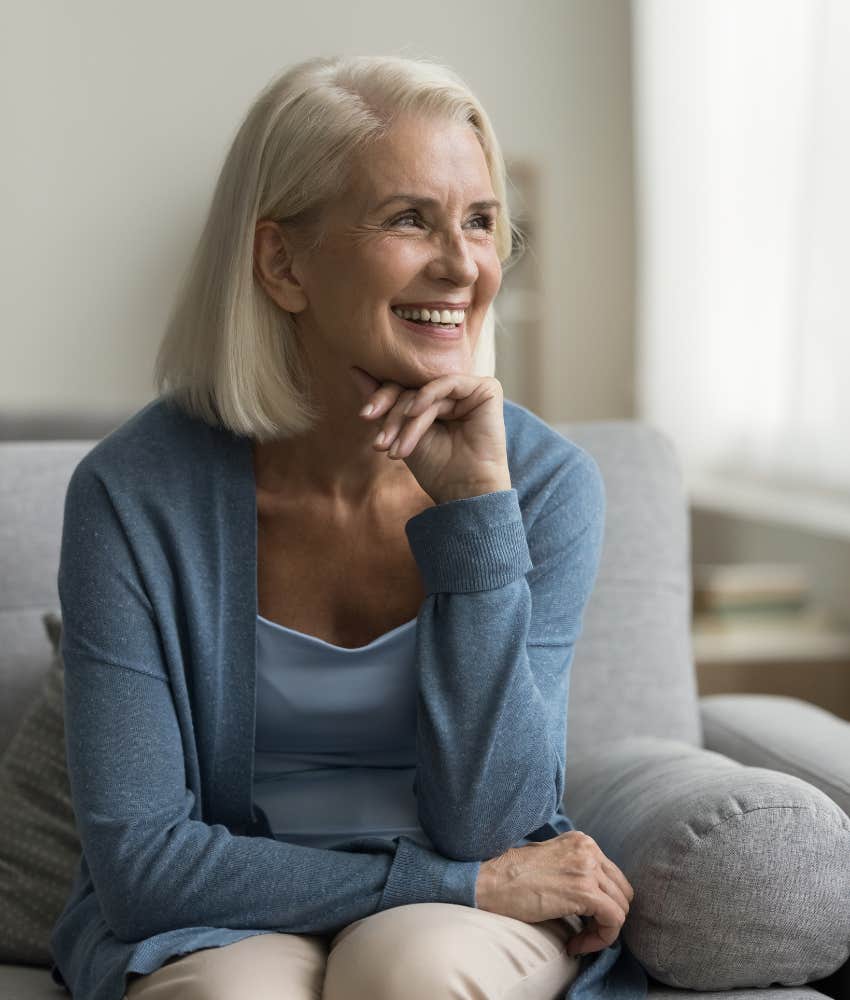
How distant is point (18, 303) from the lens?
3.85m

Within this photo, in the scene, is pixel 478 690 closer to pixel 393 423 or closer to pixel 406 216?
pixel 393 423

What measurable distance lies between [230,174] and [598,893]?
2.66ft

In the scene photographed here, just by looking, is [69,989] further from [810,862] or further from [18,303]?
[18,303]

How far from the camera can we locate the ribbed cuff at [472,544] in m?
1.33

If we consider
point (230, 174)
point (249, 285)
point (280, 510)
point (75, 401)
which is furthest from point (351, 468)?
point (75, 401)

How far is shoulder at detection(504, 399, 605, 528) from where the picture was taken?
1.47m

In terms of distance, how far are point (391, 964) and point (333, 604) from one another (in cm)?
42

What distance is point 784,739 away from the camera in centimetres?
166

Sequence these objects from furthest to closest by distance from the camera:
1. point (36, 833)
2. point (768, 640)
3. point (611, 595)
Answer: point (768, 640), point (611, 595), point (36, 833)

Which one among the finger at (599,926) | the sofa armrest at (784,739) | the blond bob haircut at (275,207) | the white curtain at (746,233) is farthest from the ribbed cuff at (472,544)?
the white curtain at (746,233)

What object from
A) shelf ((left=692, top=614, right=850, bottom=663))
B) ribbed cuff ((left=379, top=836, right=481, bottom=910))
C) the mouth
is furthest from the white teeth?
shelf ((left=692, top=614, right=850, bottom=663))

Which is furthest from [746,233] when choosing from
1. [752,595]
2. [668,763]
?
[668,763]

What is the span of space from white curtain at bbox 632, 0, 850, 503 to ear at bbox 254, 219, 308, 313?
A: 61.1 inches

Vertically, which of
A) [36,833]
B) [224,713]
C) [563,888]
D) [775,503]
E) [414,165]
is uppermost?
[414,165]
